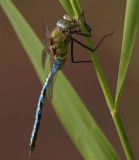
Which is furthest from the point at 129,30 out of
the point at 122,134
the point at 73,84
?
the point at 73,84

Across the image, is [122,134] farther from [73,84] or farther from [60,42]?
[73,84]

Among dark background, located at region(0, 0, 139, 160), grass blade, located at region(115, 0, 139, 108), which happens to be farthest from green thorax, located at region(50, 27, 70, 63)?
dark background, located at region(0, 0, 139, 160)

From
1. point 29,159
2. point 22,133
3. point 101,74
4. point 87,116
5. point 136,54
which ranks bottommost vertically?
point 29,159

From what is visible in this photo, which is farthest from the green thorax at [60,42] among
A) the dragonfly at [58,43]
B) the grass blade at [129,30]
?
the grass blade at [129,30]

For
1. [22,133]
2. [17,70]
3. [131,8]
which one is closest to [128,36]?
[131,8]

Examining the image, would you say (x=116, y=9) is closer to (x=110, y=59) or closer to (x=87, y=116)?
(x=110, y=59)

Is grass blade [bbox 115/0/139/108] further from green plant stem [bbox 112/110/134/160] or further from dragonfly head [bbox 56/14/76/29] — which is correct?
dragonfly head [bbox 56/14/76/29]
